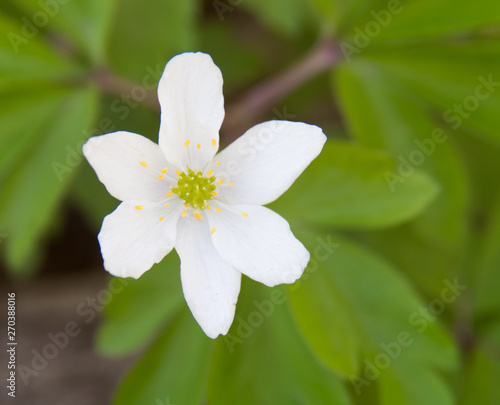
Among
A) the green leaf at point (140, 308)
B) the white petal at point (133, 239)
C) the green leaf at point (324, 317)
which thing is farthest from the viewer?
the green leaf at point (140, 308)

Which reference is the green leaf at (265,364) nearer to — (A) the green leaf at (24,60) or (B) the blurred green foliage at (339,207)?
(B) the blurred green foliage at (339,207)

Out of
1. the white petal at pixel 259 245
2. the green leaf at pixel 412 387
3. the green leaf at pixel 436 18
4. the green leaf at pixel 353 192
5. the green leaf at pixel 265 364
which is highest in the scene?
the green leaf at pixel 436 18
